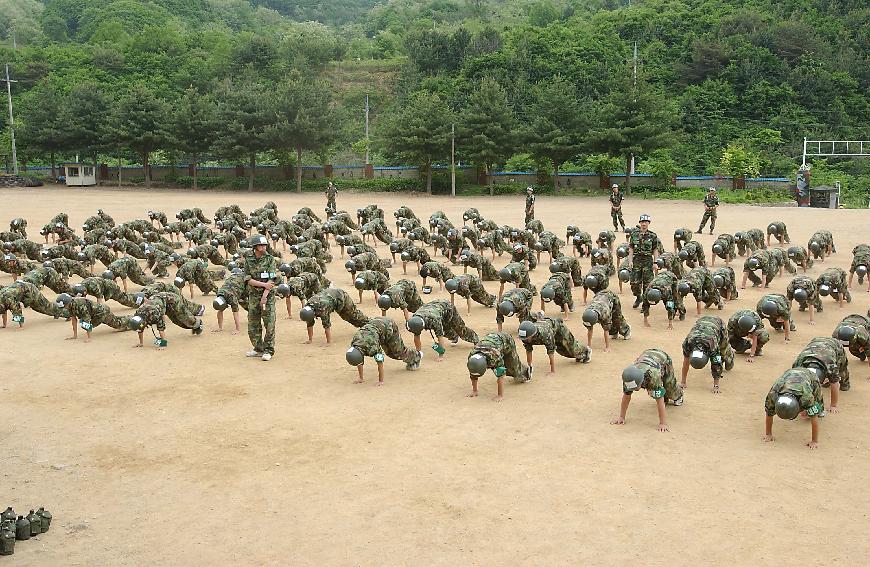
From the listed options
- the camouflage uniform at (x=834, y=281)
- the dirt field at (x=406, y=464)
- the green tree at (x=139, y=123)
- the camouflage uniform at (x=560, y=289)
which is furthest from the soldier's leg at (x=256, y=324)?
the green tree at (x=139, y=123)

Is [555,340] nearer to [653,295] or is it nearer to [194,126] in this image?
[653,295]

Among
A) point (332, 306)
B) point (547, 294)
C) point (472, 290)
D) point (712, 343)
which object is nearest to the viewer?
point (712, 343)

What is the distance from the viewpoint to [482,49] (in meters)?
74.1

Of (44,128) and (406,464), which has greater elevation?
(44,128)

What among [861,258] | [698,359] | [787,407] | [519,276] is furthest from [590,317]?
[861,258]

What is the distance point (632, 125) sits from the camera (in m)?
44.6

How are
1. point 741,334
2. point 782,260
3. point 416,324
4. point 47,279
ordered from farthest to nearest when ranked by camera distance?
point 782,260 → point 47,279 → point 416,324 → point 741,334

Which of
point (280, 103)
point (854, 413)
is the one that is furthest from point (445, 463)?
point (280, 103)

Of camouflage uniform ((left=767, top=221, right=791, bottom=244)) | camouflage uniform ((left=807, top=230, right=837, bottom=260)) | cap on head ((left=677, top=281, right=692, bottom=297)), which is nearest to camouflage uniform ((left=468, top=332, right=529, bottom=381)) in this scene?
cap on head ((left=677, top=281, right=692, bottom=297))

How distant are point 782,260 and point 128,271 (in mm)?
14527

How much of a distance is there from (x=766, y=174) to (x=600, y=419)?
142 feet

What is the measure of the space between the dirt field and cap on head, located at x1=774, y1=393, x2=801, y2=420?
54 centimetres

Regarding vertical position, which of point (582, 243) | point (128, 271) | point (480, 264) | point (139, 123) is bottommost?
point (128, 271)

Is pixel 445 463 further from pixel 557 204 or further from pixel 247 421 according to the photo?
pixel 557 204
